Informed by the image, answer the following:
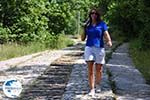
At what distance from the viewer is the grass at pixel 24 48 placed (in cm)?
2484

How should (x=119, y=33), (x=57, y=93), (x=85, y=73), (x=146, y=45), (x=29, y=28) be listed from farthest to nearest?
1. (x=119, y=33)
2. (x=29, y=28)
3. (x=146, y=45)
4. (x=85, y=73)
5. (x=57, y=93)

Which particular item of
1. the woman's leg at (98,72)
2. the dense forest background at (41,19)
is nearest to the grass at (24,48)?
the dense forest background at (41,19)

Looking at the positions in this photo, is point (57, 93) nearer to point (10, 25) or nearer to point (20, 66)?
point (20, 66)

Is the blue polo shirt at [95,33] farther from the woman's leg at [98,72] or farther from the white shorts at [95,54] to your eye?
the woman's leg at [98,72]

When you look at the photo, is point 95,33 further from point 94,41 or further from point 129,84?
point 129,84

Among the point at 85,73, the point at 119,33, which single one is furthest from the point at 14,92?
the point at 119,33

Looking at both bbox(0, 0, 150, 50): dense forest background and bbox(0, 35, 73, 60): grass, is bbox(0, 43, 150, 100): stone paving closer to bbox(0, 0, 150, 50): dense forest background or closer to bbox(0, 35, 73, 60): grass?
bbox(0, 35, 73, 60): grass

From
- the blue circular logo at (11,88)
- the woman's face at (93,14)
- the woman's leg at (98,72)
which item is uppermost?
the woman's face at (93,14)

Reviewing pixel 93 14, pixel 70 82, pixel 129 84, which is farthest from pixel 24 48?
pixel 93 14

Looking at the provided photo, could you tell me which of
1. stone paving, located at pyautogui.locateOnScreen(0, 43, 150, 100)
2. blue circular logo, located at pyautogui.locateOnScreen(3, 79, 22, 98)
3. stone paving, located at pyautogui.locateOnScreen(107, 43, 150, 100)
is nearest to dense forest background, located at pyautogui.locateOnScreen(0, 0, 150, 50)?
stone paving, located at pyautogui.locateOnScreen(0, 43, 150, 100)

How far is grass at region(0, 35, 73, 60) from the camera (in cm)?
2484

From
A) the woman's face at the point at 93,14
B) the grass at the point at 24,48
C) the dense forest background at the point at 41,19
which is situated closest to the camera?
the woman's face at the point at 93,14

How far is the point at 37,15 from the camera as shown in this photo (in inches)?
1318

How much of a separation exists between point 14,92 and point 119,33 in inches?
1663
